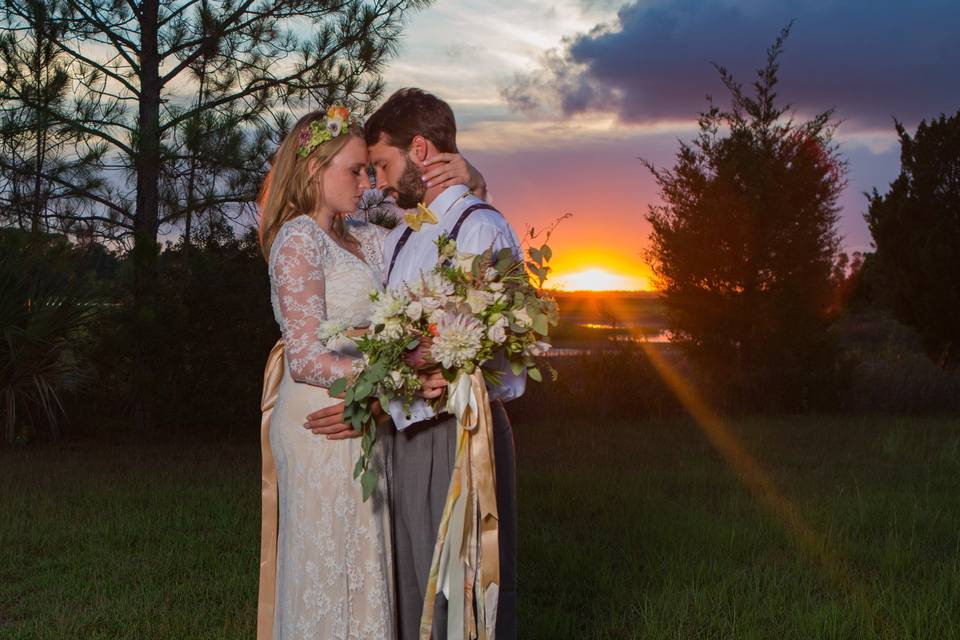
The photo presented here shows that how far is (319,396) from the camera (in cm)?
332

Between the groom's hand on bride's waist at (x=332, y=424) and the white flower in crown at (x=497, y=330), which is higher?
the white flower in crown at (x=497, y=330)

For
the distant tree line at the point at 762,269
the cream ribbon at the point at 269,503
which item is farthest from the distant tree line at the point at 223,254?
the cream ribbon at the point at 269,503

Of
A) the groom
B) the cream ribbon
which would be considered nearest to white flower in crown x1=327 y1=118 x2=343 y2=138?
the groom

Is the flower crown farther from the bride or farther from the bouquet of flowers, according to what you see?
the bouquet of flowers

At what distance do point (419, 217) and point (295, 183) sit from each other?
67 cm

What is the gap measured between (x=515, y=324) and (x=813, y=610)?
346 centimetres

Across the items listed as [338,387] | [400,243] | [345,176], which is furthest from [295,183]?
[338,387]

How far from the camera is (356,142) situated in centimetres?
347

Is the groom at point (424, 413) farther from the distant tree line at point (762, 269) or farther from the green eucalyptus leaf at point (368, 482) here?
the distant tree line at point (762, 269)

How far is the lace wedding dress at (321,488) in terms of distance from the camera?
3.26 m

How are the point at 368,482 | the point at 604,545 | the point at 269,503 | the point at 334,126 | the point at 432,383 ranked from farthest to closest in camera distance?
1. the point at 604,545
2. the point at 269,503
3. the point at 334,126
4. the point at 368,482
5. the point at 432,383

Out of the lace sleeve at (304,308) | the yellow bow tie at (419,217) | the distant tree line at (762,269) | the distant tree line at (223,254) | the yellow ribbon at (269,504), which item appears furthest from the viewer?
the distant tree line at (762,269)

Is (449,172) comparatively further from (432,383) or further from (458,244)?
(432,383)

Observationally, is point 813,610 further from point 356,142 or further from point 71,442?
point 71,442
